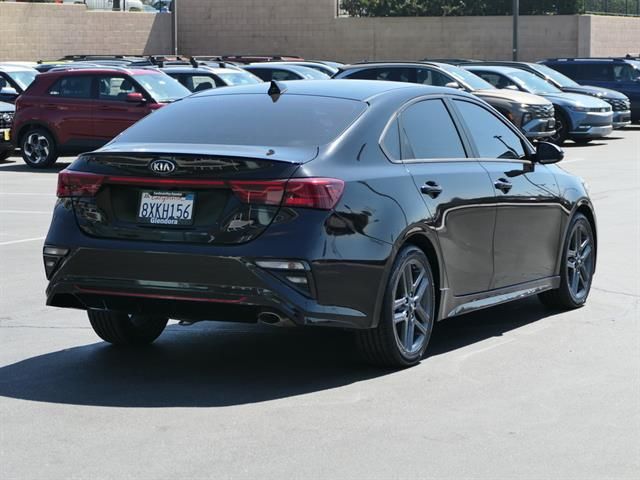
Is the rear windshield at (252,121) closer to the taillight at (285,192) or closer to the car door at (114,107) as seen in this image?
the taillight at (285,192)

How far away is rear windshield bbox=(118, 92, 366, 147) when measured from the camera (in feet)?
23.9

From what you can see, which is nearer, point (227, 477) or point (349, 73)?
point (227, 477)

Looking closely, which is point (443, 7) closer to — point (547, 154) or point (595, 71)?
point (595, 71)

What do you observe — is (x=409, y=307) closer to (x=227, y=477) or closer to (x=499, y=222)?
(x=499, y=222)

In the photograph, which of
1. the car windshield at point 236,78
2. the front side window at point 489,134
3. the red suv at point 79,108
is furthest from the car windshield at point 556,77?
the front side window at point 489,134

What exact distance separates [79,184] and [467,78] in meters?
20.6

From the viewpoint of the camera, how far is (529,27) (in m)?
51.8

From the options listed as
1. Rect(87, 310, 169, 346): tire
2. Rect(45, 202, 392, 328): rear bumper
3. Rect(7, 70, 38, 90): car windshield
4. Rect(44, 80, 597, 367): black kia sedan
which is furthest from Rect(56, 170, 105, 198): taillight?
Rect(7, 70, 38, 90): car windshield

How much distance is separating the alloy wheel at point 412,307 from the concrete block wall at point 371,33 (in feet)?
148

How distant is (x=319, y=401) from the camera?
6.71 metres

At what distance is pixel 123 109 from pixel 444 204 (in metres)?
15.8

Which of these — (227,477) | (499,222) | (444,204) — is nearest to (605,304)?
(499,222)

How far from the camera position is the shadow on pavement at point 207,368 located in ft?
22.3

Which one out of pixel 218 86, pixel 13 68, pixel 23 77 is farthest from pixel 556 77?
pixel 13 68
